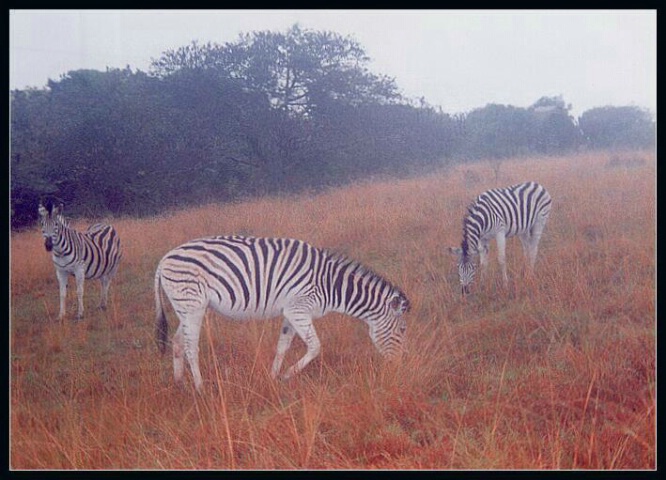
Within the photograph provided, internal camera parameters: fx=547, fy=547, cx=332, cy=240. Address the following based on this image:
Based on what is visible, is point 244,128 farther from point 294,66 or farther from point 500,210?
point 500,210

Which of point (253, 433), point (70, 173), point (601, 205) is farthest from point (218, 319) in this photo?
point (601, 205)

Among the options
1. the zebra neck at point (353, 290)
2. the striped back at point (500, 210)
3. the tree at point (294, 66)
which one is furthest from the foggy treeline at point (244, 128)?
the zebra neck at point (353, 290)

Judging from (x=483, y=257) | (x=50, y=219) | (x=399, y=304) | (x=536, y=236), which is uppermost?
(x=50, y=219)

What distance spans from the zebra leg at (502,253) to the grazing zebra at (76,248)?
2276 millimetres

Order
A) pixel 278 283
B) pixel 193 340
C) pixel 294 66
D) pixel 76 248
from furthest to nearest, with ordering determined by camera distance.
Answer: pixel 294 66 → pixel 76 248 → pixel 278 283 → pixel 193 340

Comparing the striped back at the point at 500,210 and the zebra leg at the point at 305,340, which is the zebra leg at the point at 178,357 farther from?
the striped back at the point at 500,210

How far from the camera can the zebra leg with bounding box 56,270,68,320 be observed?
323cm

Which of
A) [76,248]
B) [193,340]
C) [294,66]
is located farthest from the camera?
[294,66]

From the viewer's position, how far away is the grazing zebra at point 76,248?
3207 mm

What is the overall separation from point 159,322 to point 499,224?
2.05m

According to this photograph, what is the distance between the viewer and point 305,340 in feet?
9.86

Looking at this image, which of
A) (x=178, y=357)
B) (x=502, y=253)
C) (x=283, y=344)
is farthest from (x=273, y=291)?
(x=502, y=253)

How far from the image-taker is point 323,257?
10.3 feet

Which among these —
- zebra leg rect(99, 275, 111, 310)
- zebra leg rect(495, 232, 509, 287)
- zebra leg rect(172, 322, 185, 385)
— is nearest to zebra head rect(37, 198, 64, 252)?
zebra leg rect(99, 275, 111, 310)
